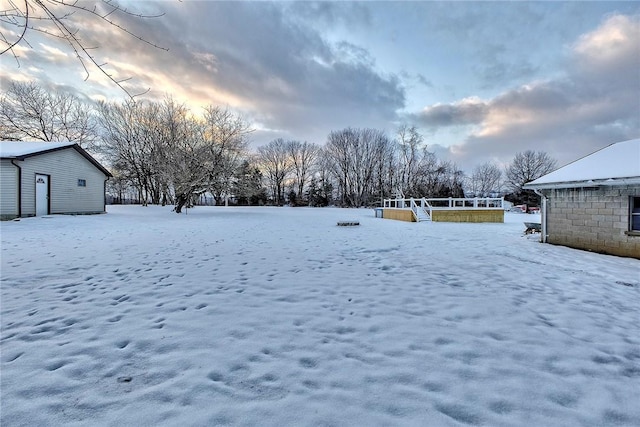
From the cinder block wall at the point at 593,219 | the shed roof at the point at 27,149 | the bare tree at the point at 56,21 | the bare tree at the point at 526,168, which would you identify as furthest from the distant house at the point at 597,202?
the bare tree at the point at 526,168

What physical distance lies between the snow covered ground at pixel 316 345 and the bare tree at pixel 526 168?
4605 centimetres

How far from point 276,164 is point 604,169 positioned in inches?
1635

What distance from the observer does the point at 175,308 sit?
3102 mm

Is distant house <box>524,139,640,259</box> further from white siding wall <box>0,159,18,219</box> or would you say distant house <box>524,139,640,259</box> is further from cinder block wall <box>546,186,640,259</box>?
white siding wall <box>0,159,18,219</box>

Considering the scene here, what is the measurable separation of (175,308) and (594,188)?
31.4 ft

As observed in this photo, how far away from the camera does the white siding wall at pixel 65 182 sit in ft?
43.5

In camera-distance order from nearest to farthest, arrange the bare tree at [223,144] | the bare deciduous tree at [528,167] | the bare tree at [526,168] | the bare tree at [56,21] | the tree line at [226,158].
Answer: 1. the bare tree at [56,21]
2. the bare tree at [223,144]
3. the tree line at [226,158]
4. the bare tree at [526,168]
5. the bare deciduous tree at [528,167]

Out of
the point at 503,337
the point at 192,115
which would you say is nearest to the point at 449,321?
the point at 503,337

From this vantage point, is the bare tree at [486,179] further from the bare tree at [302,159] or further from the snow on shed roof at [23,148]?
the snow on shed roof at [23,148]

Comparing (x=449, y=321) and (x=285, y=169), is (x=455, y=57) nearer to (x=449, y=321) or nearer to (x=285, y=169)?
(x=449, y=321)

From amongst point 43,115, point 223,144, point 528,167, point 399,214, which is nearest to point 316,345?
point 399,214

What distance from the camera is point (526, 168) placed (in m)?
43.9

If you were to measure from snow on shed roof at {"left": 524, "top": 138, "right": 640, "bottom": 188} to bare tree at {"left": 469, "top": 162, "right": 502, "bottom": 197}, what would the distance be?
4649cm

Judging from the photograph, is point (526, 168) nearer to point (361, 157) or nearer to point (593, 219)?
point (361, 157)
